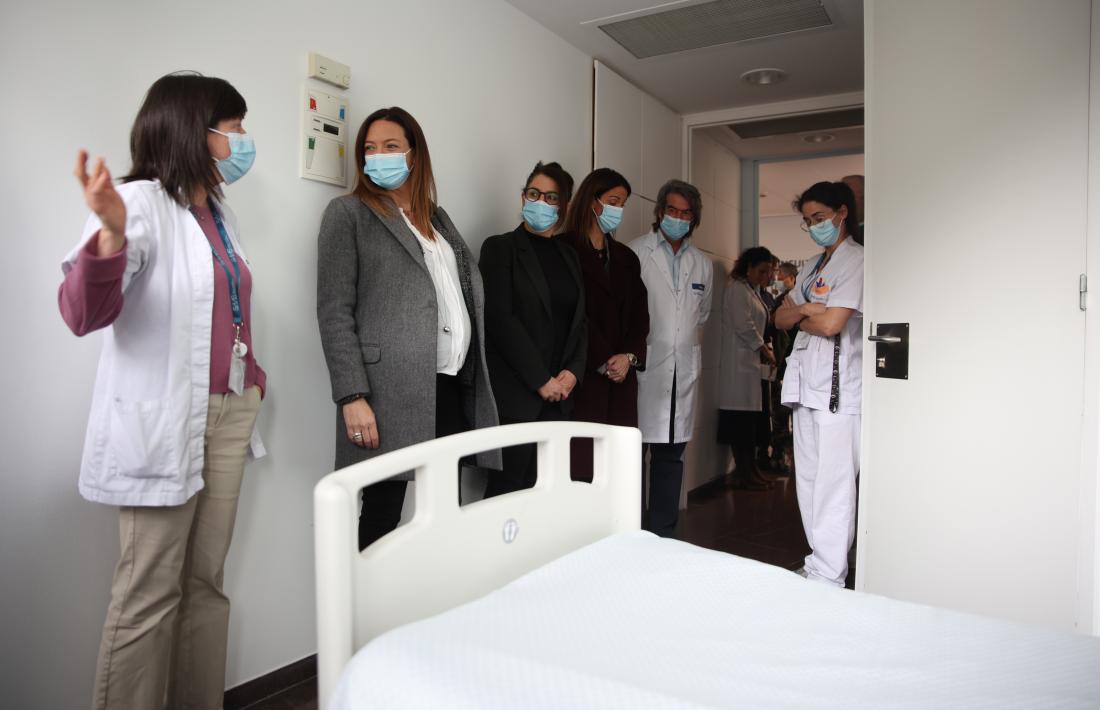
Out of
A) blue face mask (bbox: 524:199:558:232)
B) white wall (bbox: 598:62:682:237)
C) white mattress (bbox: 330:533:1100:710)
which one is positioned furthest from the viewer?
white wall (bbox: 598:62:682:237)

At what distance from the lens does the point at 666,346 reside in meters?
3.18

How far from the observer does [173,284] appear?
1404 mm

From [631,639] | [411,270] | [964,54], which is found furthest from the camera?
[964,54]

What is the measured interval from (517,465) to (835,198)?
4.79ft

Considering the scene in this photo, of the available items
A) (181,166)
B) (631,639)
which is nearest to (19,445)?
(181,166)

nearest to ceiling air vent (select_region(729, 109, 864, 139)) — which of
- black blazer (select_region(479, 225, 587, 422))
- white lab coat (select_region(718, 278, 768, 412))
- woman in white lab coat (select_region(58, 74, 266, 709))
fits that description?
white lab coat (select_region(718, 278, 768, 412))

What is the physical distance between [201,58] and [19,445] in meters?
0.97

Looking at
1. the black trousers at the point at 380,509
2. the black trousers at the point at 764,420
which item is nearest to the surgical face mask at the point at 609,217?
the black trousers at the point at 380,509

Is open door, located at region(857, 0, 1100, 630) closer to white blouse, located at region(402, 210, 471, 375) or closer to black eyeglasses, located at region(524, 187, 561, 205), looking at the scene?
black eyeglasses, located at region(524, 187, 561, 205)

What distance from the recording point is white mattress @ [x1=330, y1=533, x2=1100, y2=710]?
0.80 meters

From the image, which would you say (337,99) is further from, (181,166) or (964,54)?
(964,54)

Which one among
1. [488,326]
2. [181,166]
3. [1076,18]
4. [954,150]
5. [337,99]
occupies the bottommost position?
[488,326]

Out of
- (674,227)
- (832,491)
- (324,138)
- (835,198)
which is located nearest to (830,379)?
(832,491)

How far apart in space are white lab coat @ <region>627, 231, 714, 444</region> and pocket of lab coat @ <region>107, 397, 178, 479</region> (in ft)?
6.79
